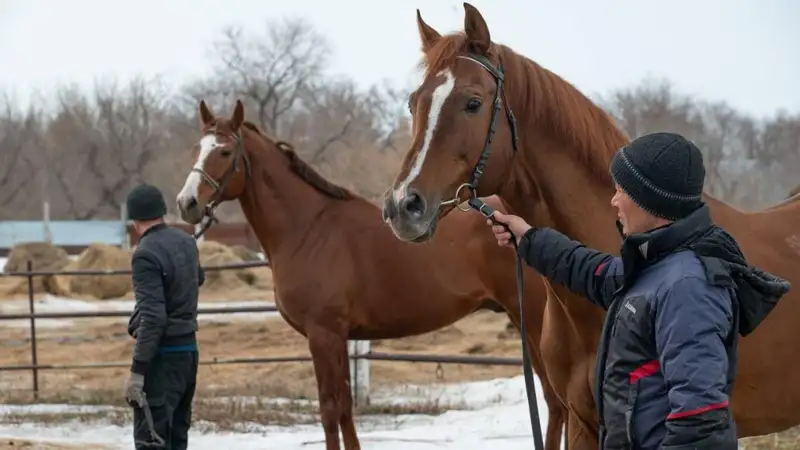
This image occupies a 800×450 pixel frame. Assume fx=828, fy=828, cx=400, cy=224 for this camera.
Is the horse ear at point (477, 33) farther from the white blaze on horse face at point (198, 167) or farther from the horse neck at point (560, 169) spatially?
the white blaze on horse face at point (198, 167)

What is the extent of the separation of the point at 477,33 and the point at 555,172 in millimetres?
514

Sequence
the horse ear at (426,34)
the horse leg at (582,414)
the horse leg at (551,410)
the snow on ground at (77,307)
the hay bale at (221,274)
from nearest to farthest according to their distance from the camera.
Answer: the horse leg at (582,414)
the horse ear at (426,34)
the horse leg at (551,410)
the snow on ground at (77,307)
the hay bale at (221,274)

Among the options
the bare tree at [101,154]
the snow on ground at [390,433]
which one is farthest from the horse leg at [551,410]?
the bare tree at [101,154]

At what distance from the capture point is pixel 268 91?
163 ft

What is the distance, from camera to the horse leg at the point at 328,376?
5.25 meters

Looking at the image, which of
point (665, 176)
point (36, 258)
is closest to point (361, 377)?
point (665, 176)

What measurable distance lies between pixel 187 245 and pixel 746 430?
9.97ft

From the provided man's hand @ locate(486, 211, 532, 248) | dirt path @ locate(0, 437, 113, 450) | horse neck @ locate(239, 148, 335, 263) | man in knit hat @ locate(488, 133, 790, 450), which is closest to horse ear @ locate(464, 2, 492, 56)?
man's hand @ locate(486, 211, 532, 248)

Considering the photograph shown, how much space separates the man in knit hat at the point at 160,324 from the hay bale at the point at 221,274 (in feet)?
47.3

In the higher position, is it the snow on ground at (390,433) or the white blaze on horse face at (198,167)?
the white blaze on horse face at (198,167)

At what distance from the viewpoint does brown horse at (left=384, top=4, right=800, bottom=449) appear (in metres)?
2.54

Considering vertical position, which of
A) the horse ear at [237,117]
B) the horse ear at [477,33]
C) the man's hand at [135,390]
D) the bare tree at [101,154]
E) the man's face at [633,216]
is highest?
the bare tree at [101,154]

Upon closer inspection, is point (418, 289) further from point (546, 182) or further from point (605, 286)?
point (605, 286)

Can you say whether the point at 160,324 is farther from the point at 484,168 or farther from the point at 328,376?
the point at 484,168
